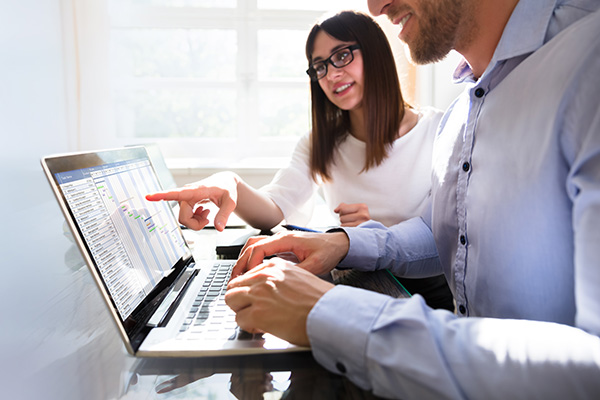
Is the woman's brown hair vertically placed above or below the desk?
above

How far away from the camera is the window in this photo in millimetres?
2949

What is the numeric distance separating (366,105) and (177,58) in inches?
76.5

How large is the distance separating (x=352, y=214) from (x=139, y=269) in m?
0.74

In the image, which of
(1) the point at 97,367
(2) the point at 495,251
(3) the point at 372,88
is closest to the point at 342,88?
(3) the point at 372,88

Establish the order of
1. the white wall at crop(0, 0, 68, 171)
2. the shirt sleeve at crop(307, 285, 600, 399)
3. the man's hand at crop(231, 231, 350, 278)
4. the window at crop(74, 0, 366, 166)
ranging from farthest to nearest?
1. the window at crop(74, 0, 366, 166)
2. the white wall at crop(0, 0, 68, 171)
3. the man's hand at crop(231, 231, 350, 278)
4. the shirt sleeve at crop(307, 285, 600, 399)

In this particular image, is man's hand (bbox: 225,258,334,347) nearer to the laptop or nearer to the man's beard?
the laptop

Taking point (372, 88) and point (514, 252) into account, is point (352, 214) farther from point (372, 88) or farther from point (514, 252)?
point (514, 252)

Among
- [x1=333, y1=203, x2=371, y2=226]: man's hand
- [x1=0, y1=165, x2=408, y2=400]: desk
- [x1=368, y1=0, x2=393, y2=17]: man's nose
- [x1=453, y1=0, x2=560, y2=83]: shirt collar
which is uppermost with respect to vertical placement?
[x1=368, y1=0, x2=393, y2=17]: man's nose

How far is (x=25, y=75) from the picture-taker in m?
2.17

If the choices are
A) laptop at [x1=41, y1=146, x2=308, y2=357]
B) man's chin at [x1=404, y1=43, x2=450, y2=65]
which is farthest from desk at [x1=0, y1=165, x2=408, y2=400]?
man's chin at [x1=404, y1=43, x2=450, y2=65]

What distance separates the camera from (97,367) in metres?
0.51

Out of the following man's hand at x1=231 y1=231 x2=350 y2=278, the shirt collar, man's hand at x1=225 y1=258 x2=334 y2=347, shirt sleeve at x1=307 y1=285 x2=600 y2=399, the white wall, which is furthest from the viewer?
the white wall

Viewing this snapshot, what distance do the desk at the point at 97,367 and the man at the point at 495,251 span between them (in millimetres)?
41

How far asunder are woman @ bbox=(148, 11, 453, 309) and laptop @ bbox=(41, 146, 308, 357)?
2.03 ft
